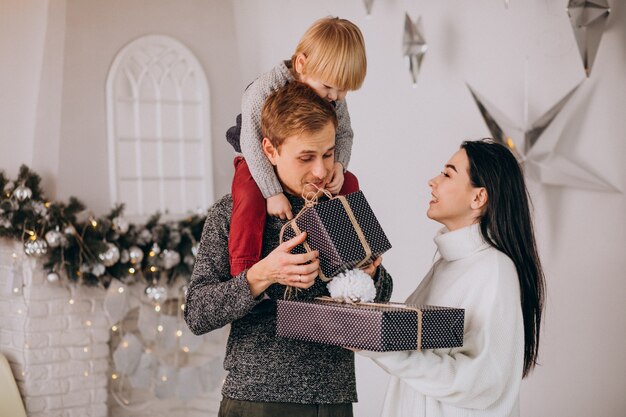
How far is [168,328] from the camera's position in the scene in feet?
14.8

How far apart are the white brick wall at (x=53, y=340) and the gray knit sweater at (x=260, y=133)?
2.57 m

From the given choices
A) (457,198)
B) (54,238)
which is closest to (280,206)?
(457,198)

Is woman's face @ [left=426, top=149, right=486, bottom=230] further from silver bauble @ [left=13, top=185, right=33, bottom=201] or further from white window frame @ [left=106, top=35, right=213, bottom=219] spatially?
white window frame @ [left=106, top=35, right=213, bottom=219]

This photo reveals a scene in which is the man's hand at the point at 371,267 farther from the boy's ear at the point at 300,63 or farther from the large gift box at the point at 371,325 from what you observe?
the boy's ear at the point at 300,63

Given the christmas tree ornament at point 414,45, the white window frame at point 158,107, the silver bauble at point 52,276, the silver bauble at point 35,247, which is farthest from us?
the white window frame at point 158,107

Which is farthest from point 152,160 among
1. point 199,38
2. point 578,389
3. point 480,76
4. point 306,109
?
point 306,109

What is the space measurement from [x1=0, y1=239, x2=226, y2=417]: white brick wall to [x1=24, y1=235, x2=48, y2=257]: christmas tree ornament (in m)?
0.17

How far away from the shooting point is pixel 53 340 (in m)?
4.18

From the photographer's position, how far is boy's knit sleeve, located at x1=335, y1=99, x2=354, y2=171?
79.4 inches

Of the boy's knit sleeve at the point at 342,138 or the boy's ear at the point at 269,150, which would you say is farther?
the boy's knit sleeve at the point at 342,138

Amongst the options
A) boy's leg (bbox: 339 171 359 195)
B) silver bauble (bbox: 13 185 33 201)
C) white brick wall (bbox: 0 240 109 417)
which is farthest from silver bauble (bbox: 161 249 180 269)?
boy's leg (bbox: 339 171 359 195)

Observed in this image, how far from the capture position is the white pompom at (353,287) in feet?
5.59

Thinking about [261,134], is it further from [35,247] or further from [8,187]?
[8,187]

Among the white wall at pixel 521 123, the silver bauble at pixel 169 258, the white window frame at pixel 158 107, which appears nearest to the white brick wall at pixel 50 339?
the silver bauble at pixel 169 258
